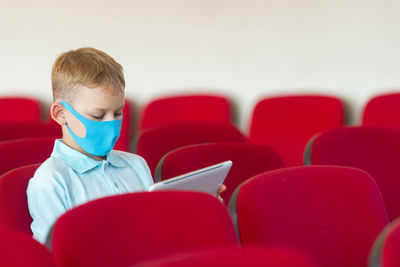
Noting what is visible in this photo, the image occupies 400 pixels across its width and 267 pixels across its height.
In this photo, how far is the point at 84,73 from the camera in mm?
2219

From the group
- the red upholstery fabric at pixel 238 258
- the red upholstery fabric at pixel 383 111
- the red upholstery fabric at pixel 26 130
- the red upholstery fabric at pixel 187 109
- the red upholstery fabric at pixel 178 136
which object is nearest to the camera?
the red upholstery fabric at pixel 238 258

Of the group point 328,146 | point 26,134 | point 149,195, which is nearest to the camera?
point 149,195

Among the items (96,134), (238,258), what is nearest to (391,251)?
(238,258)

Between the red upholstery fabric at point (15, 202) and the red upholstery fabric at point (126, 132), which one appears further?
the red upholstery fabric at point (126, 132)

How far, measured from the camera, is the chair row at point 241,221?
68.9 inches

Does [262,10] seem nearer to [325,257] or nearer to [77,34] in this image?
[77,34]

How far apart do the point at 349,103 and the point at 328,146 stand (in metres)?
1.52

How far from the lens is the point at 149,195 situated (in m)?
1.84

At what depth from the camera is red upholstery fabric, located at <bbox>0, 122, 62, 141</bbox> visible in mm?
3494

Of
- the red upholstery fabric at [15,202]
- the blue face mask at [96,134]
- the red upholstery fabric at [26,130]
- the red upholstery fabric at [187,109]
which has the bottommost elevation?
the red upholstery fabric at [187,109]

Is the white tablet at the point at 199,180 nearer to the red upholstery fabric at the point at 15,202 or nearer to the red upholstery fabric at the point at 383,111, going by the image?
the red upholstery fabric at the point at 15,202

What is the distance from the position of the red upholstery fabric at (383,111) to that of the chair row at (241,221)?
Result: 2002mm

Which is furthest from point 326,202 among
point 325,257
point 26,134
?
point 26,134

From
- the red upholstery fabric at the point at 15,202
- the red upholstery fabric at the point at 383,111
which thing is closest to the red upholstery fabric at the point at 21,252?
the red upholstery fabric at the point at 15,202
